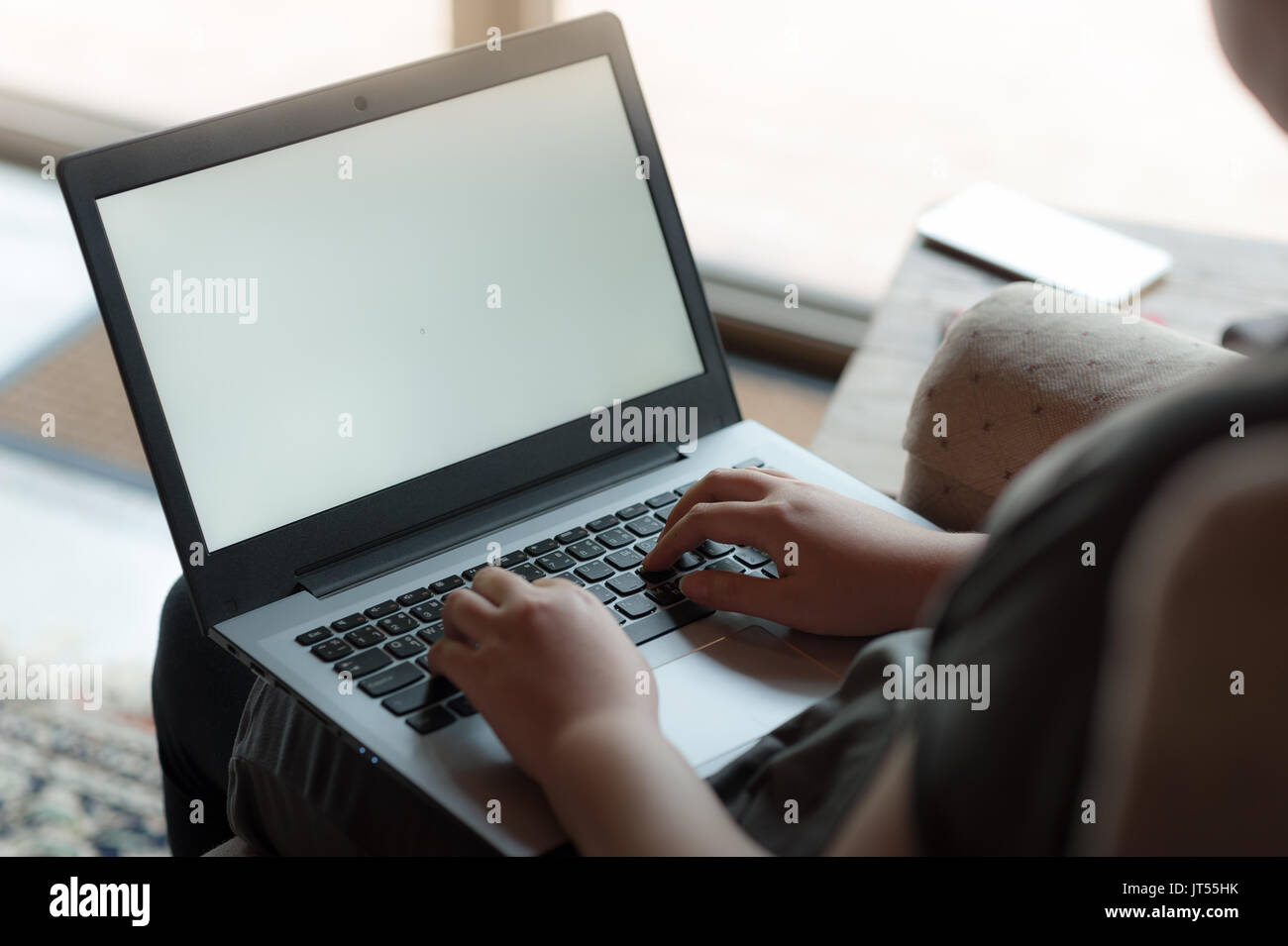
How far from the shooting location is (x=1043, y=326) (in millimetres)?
834

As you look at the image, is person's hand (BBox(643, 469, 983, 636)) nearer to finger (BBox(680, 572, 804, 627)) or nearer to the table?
finger (BBox(680, 572, 804, 627))

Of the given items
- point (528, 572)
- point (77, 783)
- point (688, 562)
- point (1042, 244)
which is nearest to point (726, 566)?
point (688, 562)

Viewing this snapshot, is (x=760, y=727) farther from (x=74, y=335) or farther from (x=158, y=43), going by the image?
(x=158, y=43)

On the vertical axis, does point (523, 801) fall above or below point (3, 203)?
below

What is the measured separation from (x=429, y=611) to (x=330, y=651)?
0.22ft

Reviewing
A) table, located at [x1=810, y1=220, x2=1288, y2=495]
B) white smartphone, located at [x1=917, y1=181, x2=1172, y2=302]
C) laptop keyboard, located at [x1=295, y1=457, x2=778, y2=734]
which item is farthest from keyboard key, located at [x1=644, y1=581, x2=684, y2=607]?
white smartphone, located at [x1=917, y1=181, x2=1172, y2=302]

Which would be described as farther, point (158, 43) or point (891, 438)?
point (158, 43)

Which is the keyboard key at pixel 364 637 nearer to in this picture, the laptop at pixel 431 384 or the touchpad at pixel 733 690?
the laptop at pixel 431 384

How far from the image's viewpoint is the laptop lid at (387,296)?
691mm

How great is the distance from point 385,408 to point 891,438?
0.43 metres

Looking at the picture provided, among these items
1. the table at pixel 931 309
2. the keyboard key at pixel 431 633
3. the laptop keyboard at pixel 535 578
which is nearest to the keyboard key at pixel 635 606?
the laptop keyboard at pixel 535 578

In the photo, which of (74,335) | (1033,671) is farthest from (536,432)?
(74,335)

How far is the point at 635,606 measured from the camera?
73cm

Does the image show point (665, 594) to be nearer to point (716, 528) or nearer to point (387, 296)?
point (716, 528)
